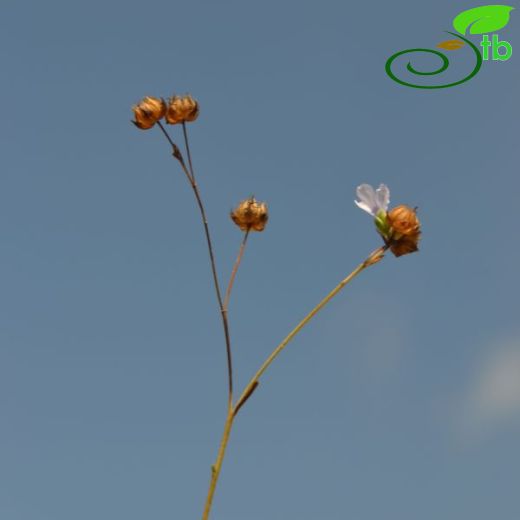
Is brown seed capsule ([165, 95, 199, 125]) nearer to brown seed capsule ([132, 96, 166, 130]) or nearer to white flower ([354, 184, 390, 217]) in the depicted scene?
brown seed capsule ([132, 96, 166, 130])

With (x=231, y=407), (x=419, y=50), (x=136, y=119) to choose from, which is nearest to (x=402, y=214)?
(x=231, y=407)

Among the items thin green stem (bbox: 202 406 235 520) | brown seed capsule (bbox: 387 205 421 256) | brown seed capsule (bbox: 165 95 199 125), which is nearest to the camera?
thin green stem (bbox: 202 406 235 520)

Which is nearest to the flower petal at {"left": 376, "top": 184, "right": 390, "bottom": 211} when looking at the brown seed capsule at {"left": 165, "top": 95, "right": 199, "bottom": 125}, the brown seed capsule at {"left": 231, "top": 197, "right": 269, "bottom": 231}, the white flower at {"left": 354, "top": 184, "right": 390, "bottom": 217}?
the white flower at {"left": 354, "top": 184, "right": 390, "bottom": 217}

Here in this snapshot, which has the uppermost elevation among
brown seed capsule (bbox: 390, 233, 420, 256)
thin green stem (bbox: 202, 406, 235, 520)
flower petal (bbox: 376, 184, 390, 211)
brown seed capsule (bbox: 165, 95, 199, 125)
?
brown seed capsule (bbox: 165, 95, 199, 125)

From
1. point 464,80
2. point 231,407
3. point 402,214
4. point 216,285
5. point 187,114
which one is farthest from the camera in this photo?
point 464,80

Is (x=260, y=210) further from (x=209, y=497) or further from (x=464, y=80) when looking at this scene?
(x=464, y=80)

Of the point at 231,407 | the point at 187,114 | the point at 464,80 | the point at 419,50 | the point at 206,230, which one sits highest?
the point at 464,80
